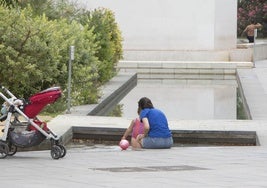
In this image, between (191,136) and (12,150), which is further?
(191,136)

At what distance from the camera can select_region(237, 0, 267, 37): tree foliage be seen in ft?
186

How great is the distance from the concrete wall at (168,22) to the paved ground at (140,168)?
23093 mm

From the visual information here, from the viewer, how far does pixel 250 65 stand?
1479 inches

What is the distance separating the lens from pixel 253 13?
56.8 m

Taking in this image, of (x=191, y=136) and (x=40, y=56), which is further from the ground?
(x=40, y=56)

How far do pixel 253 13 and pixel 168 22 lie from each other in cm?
1818

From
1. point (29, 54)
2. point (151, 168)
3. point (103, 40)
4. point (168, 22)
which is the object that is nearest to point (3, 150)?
point (151, 168)

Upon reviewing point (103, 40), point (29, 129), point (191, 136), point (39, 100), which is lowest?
point (191, 136)

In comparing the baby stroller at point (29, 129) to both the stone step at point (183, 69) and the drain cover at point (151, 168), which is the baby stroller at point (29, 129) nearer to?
the drain cover at point (151, 168)

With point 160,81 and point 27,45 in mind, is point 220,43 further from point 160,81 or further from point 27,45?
point 27,45

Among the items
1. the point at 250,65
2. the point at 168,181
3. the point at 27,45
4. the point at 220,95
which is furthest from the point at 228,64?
the point at 168,181

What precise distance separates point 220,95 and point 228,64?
28.0 feet

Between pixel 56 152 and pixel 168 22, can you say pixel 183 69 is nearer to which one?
pixel 168 22

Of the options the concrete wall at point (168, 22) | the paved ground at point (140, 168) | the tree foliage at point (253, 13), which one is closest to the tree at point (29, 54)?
the paved ground at point (140, 168)
